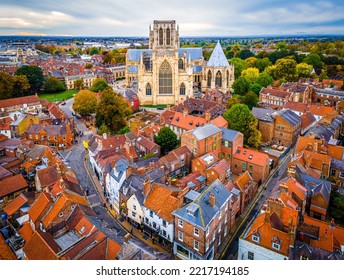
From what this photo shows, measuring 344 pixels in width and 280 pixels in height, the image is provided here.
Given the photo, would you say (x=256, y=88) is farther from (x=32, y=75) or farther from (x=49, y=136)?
(x=32, y=75)

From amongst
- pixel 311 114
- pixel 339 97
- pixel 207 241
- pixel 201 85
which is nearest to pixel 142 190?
pixel 207 241

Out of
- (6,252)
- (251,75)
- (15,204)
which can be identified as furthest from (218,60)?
(6,252)

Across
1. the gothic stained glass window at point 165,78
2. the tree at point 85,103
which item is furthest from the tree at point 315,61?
the tree at point 85,103

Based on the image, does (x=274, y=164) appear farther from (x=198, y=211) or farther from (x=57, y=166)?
(x=57, y=166)

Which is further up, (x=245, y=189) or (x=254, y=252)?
(x=245, y=189)

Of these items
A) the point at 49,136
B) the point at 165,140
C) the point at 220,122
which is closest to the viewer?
the point at 165,140
